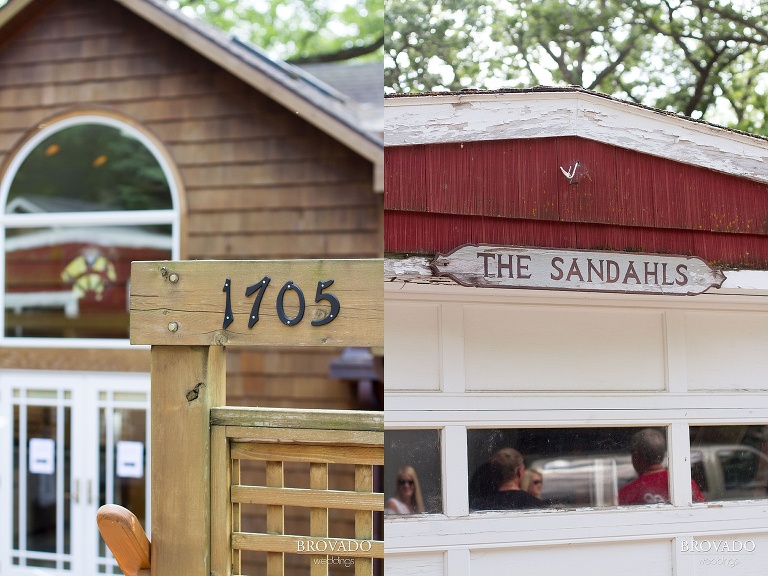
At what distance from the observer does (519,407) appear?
65 centimetres

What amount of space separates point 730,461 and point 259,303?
523mm

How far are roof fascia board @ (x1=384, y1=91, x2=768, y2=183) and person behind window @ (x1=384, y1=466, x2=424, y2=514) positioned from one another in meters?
0.30

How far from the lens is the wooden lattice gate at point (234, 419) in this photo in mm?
849

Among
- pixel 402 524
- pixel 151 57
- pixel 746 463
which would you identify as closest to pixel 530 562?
A: pixel 402 524

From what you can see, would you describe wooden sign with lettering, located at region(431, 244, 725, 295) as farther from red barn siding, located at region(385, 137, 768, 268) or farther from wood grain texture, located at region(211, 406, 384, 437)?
wood grain texture, located at region(211, 406, 384, 437)

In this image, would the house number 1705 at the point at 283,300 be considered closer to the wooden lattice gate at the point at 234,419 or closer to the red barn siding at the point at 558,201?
the wooden lattice gate at the point at 234,419

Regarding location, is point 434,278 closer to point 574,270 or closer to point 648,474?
point 574,270

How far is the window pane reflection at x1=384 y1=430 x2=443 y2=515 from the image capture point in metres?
0.65

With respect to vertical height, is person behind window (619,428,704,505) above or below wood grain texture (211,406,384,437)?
below

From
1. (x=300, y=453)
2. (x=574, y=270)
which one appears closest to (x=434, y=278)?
(x=574, y=270)

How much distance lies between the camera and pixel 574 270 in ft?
2.11

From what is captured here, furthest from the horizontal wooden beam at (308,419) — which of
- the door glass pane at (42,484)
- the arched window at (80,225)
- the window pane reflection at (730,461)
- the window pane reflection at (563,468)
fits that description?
the door glass pane at (42,484)

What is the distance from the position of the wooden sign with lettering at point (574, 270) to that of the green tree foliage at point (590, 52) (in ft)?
0.50

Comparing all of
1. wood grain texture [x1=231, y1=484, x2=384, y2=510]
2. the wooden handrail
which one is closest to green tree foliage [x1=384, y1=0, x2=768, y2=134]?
wood grain texture [x1=231, y1=484, x2=384, y2=510]
